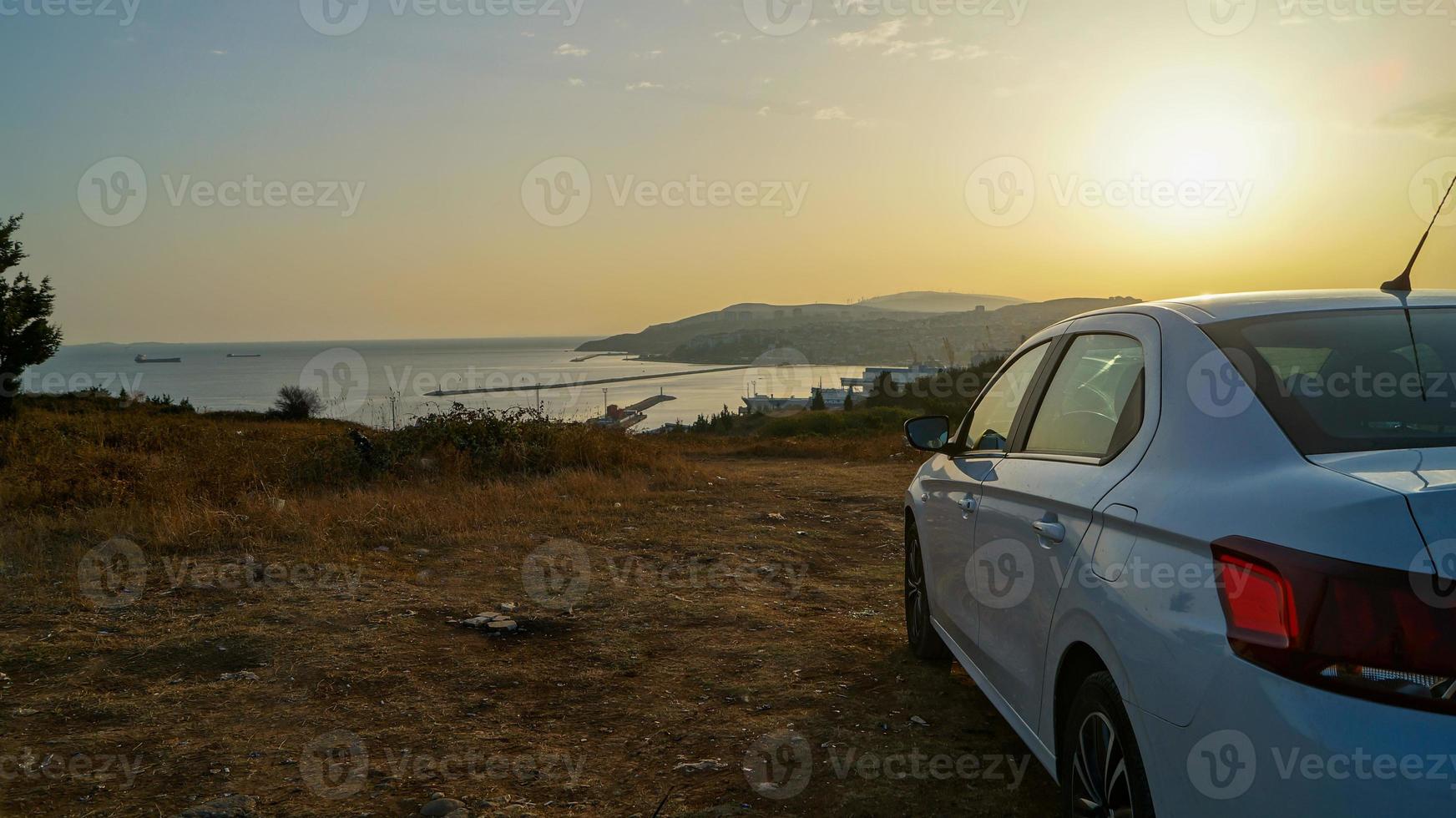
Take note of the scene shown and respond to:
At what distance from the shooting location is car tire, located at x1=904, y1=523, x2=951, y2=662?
16.1 feet

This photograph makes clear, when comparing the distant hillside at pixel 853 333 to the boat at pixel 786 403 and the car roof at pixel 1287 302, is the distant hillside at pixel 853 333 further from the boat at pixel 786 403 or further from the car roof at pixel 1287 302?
the car roof at pixel 1287 302

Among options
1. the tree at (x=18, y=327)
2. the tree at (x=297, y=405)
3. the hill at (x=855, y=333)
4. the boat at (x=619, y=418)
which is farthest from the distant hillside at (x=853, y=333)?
the tree at (x=18, y=327)

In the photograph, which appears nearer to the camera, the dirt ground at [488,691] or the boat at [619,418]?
the dirt ground at [488,691]

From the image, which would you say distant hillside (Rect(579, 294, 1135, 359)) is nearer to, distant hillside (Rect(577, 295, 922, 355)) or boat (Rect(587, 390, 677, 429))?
distant hillside (Rect(577, 295, 922, 355))

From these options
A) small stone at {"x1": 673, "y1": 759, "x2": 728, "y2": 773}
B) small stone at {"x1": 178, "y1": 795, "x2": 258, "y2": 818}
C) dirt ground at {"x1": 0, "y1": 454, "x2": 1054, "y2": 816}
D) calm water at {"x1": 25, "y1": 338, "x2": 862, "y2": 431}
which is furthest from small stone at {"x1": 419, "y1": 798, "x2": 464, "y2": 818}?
calm water at {"x1": 25, "y1": 338, "x2": 862, "y2": 431}

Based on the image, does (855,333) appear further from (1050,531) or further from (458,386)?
(1050,531)

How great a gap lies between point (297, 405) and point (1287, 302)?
3604cm

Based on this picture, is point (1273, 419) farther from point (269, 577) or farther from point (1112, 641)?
point (269, 577)

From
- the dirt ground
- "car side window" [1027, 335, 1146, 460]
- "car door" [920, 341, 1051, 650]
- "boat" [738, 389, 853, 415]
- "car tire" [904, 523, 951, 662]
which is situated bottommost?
"boat" [738, 389, 853, 415]

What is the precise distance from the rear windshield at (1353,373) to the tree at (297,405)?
33318 mm

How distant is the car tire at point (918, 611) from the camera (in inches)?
193

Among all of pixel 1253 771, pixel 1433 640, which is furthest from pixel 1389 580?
pixel 1253 771

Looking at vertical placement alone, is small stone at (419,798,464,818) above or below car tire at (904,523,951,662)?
below

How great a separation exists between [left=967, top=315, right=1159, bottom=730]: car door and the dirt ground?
0.69 m
